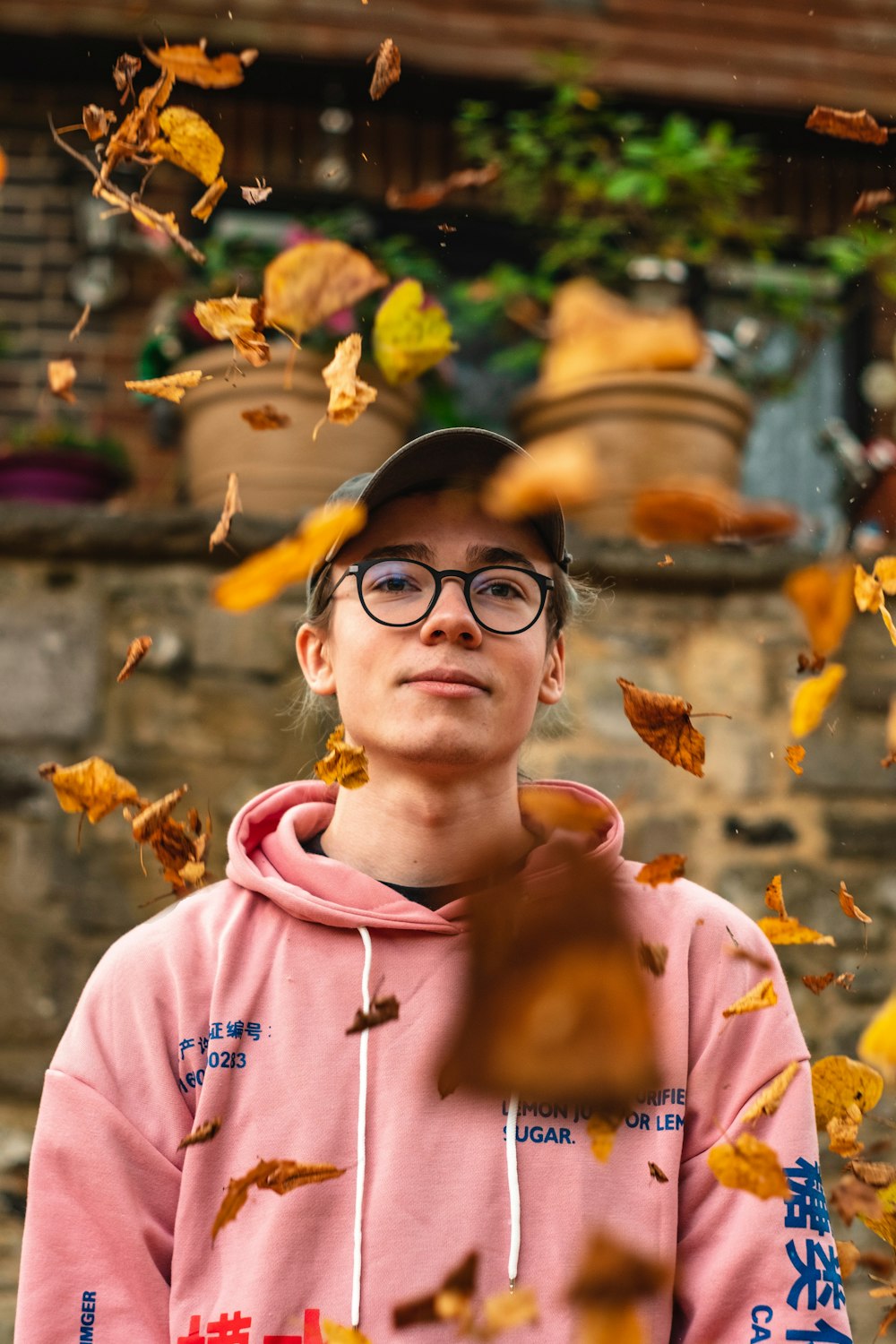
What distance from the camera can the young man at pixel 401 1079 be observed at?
1.36 meters

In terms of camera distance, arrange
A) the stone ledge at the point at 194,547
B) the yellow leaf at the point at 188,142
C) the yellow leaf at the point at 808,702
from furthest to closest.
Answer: the stone ledge at the point at 194,547, the yellow leaf at the point at 808,702, the yellow leaf at the point at 188,142

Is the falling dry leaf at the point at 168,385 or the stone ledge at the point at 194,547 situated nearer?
the falling dry leaf at the point at 168,385

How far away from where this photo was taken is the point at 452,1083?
1434 mm

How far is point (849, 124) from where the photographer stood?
68.4 inches

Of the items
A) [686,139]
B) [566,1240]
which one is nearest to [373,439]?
[686,139]

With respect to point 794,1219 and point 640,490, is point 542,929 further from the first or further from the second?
point 640,490

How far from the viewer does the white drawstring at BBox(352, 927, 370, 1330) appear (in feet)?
4.38

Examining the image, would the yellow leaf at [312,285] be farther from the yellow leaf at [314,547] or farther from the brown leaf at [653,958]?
the brown leaf at [653,958]

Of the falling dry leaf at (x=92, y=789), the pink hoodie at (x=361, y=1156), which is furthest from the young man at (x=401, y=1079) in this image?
the falling dry leaf at (x=92, y=789)

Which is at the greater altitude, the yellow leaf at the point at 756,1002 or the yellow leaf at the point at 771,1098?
the yellow leaf at the point at 756,1002

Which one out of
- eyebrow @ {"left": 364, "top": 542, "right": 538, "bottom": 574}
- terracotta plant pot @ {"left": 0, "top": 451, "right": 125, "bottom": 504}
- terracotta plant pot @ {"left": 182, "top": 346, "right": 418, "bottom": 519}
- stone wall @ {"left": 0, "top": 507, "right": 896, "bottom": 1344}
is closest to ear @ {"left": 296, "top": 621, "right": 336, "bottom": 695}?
eyebrow @ {"left": 364, "top": 542, "right": 538, "bottom": 574}

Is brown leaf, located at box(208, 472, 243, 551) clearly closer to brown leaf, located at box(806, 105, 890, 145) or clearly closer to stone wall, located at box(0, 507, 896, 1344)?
stone wall, located at box(0, 507, 896, 1344)

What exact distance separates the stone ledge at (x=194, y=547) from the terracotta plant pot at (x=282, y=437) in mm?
172

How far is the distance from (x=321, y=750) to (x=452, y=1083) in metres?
1.72
